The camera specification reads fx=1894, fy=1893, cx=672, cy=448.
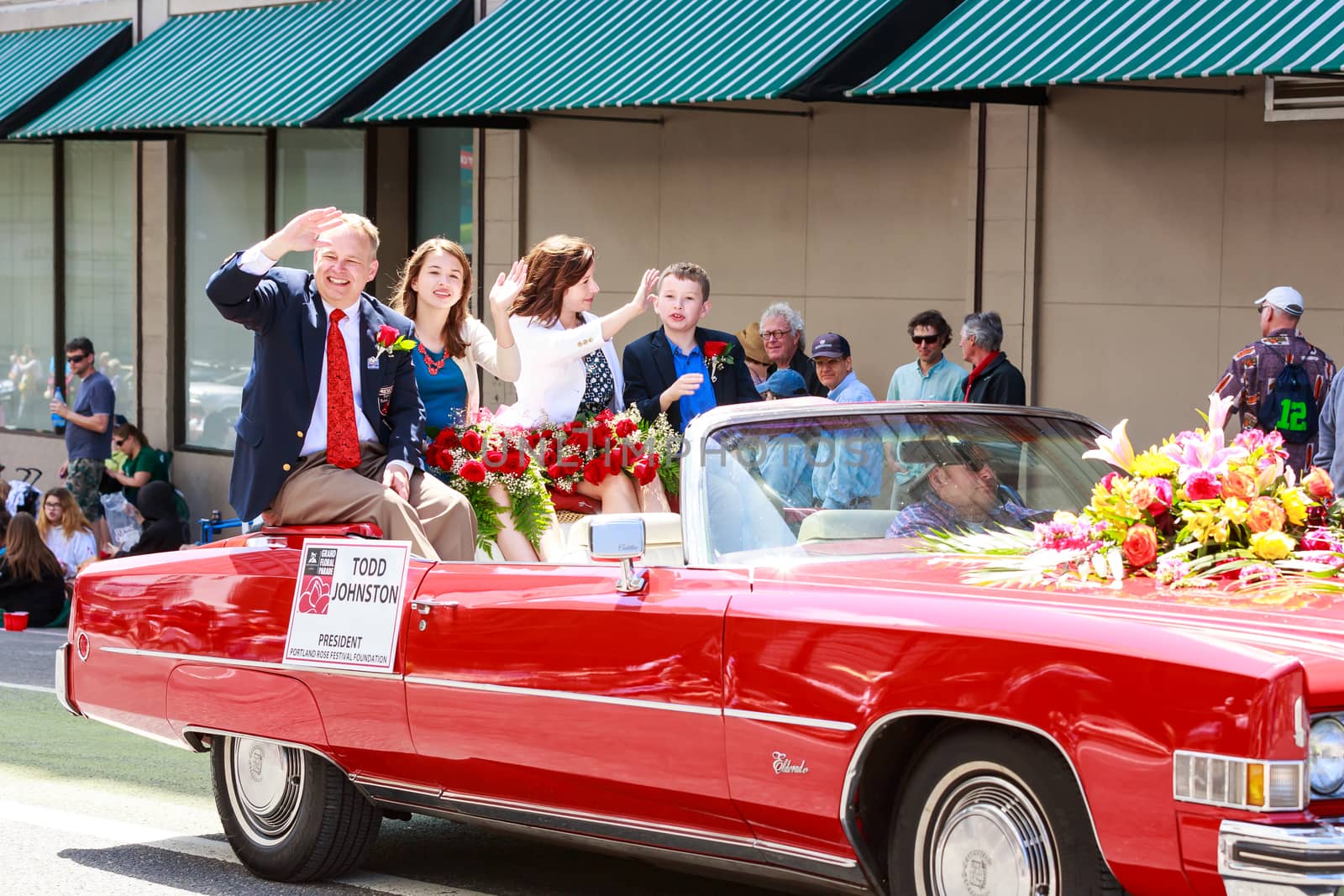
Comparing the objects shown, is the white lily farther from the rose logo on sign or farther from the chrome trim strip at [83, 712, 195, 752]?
the chrome trim strip at [83, 712, 195, 752]

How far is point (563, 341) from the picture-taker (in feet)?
23.5

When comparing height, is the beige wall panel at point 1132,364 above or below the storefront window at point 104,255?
below

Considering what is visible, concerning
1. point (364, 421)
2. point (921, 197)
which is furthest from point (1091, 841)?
point (921, 197)

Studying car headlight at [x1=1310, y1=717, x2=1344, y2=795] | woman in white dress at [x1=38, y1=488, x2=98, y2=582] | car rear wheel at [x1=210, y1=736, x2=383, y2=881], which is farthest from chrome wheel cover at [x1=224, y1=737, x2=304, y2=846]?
woman in white dress at [x1=38, y1=488, x2=98, y2=582]

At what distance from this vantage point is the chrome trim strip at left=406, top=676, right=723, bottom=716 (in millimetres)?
4840

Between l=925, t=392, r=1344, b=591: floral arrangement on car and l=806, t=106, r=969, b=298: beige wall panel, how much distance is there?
7.49 m

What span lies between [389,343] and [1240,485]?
3.00 metres

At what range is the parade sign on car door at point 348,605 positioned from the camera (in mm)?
5699

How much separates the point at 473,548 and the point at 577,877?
1138mm

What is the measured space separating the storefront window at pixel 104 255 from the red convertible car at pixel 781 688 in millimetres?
13471

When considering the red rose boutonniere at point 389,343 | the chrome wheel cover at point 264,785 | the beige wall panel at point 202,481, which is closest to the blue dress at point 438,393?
the red rose boutonniere at point 389,343

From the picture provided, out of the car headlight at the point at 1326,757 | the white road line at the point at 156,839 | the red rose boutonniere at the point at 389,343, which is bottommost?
the white road line at the point at 156,839

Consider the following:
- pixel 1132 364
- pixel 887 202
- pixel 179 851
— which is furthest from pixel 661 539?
pixel 887 202

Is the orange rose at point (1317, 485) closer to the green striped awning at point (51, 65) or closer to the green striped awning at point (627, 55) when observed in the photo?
the green striped awning at point (627, 55)
